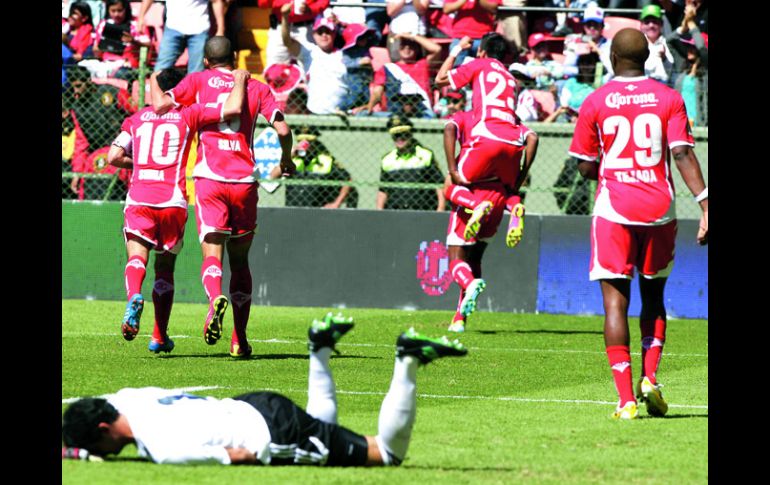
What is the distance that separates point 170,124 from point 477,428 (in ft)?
16.7

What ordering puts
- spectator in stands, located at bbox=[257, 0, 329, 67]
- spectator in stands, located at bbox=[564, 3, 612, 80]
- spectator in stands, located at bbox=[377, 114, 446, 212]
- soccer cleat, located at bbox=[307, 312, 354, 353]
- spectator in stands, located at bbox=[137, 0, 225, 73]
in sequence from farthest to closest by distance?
spectator in stands, located at bbox=[257, 0, 329, 67]
spectator in stands, located at bbox=[137, 0, 225, 73]
spectator in stands, located at bbox=[564, 3, 612, 80]
spectator in stands, located at bbox=[377, 114, 446, 212]
soccer cleat, located at bbox=[307, 312, 354, 353]

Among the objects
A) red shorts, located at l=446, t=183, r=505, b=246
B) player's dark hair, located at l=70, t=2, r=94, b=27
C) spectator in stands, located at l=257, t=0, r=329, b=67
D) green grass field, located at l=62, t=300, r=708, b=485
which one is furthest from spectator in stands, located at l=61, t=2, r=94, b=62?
red shorts, located at l=446, t=183, r=505, b=246

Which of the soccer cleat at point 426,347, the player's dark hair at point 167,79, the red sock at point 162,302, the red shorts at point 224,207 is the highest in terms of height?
the soccer cleat at point 426,347

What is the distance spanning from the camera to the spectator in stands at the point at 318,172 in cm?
1808

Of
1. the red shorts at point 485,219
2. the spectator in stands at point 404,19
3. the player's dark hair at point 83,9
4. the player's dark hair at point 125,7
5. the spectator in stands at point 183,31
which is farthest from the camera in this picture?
the player's dark hair at point 83,9

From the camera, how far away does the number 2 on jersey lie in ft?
27.8

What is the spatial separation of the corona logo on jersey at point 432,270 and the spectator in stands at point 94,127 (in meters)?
4.08

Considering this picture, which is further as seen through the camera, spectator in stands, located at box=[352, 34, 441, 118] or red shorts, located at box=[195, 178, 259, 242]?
spectator in stands, located at box=[352, 34, 441, 118]

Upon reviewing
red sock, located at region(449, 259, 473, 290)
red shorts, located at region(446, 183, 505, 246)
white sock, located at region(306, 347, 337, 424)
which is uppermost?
white sock, located at region(306, 347, 337, 424)

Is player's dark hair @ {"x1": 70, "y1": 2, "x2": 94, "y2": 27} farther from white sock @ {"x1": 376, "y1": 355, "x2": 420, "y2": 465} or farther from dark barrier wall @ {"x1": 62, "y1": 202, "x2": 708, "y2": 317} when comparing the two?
white sock @ {"x1": 376, "y1": 355, "x2": 420, "y2": 465}

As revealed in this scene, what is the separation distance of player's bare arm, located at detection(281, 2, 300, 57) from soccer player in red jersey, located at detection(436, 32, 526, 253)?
203 inches

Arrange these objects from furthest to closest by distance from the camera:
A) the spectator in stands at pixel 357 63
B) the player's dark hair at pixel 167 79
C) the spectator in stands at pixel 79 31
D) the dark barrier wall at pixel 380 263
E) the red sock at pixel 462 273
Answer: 1. the spectator in stands at pixel 79 31
2. the spectator in stands at pixel 357 63
3. the dark barrier wall at pixel 380 263
4. the red sock at pixel 462 273
5. the player's dark hair at pixel 167 79

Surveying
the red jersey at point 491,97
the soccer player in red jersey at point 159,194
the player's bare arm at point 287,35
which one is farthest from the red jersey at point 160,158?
the player's bare arm at point 287,35

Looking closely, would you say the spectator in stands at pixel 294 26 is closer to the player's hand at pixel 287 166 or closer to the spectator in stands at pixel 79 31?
the spectator in stands at pixel 79 31
